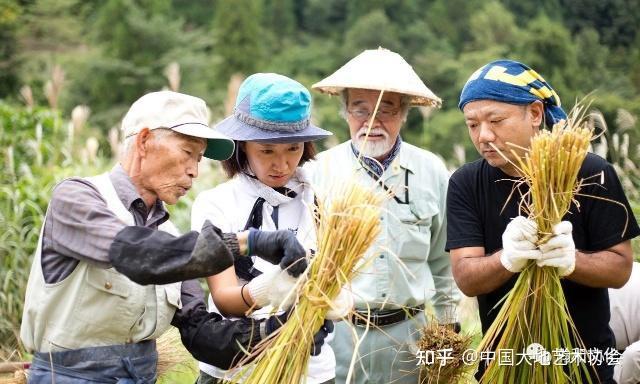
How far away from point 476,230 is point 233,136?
0.90m

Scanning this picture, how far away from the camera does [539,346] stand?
2.93 m

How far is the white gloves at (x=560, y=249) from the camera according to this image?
2.75 m

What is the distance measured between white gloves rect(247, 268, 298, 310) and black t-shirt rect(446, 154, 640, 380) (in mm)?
750

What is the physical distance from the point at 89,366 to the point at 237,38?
28176 mm

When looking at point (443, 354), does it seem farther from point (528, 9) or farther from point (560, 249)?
point (528, 9)

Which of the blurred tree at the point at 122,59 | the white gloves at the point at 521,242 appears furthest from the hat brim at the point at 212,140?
the blurred tree at the point at 122,59

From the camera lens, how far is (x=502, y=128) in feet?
9.98

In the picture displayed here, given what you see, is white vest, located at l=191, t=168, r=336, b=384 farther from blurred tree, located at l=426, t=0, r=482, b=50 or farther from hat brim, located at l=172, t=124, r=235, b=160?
blurred tree, located at l=426, t=0, r=482, b=50

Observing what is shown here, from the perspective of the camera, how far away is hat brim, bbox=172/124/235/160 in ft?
8.61

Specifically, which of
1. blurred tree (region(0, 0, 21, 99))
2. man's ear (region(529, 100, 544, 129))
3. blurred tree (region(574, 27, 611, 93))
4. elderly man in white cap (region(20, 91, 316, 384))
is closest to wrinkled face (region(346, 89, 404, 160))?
man's ear (region(529, 100, 544, 129))

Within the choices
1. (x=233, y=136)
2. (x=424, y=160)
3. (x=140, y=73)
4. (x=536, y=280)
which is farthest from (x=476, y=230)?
(x=140, y=73)

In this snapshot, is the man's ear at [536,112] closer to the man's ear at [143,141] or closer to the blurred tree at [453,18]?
the man's ear at [143,141]

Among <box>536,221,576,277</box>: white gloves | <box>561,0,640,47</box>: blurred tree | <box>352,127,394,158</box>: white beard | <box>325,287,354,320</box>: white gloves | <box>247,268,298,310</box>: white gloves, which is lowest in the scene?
<box>325,287,354,320</box>: white gloves

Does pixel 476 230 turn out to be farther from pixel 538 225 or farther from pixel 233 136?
pixel 233 136
